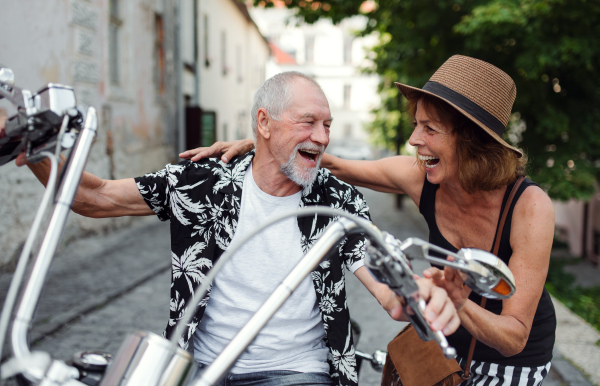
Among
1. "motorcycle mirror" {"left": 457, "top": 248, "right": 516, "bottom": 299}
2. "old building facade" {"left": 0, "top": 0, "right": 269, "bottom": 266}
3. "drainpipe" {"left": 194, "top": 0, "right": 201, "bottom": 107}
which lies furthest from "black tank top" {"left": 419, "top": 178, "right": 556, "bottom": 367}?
"drainpipe" {"left": 194, "top": 0, "right": 201, "bottom": 107}

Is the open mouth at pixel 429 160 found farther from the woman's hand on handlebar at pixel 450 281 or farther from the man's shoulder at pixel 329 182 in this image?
the woman's hand on handlebar at pixel 450 281

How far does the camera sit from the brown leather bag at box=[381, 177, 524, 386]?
6.47 ft

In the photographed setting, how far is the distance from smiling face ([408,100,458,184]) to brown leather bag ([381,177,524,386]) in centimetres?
24

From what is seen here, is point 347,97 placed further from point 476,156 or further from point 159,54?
point 476,156

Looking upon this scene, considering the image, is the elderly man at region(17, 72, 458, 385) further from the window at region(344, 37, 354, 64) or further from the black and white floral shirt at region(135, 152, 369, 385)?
the window at region(344, 37, 354, 64)

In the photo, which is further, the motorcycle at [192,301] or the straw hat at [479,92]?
the straw hat at [479,92]

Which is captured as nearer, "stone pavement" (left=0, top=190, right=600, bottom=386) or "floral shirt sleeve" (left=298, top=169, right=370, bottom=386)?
"floral shirt sleeve" (left=298, top=169, right=370, bottom=386)

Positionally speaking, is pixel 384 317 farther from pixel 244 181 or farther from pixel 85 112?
pixel 85 112

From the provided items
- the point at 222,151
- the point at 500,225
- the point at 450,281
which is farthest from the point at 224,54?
the point at 450,281

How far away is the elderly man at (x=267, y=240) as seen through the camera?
205 centimetres

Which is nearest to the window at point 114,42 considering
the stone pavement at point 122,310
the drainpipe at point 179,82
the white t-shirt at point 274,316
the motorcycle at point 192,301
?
the drainpipe at point 179,82

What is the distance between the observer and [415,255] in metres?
1.09

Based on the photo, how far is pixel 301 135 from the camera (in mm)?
2176

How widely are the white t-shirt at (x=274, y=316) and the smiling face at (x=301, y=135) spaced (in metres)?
0.19
